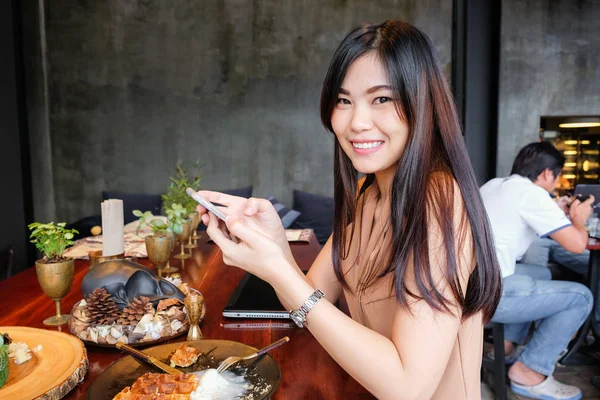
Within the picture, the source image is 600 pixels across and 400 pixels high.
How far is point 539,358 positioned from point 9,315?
2525 mm

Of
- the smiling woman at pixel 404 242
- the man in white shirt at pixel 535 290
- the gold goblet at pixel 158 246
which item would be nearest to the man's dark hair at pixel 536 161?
the man in white shirt at pixel 535 290

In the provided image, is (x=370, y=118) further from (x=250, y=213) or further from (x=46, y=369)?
(x=46, y=369)

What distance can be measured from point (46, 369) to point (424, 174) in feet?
2.76

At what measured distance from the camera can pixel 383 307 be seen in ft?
3.61

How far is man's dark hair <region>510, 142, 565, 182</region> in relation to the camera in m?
2.80

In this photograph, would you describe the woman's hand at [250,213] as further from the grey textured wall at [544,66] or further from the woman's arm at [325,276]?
the grey textured wall at [544,66]

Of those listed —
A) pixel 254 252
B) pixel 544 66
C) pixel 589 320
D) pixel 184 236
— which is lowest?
pixel 589 320

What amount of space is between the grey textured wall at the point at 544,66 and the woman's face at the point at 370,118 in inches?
181

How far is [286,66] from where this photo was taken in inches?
206

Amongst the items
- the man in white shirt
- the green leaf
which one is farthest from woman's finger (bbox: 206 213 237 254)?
the man in white shirt

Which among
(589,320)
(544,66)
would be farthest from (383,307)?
(544,66)

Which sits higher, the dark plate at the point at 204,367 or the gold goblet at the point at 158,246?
the gold goblet at the point at 158,246

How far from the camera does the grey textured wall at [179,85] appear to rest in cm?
511

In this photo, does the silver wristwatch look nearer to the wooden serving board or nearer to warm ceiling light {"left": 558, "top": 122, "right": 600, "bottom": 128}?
the wooden serving board
